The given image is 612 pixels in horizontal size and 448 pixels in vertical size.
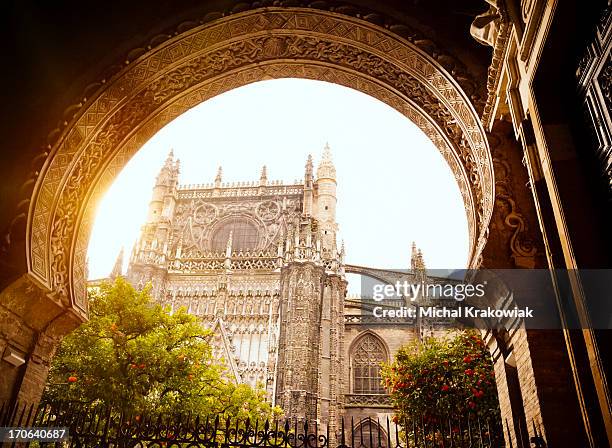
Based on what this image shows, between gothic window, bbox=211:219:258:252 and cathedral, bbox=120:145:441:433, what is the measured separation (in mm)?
76

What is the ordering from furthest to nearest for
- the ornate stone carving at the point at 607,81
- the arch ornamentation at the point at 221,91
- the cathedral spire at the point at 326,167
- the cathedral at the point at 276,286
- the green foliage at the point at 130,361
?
1. the cathedral spire at the point at 326,167
2. the cathedral at the point at 276,286
3. the green foliage at the point at 130,361
4. the arch ornamentation at the point at 221,91
5. the ornate stone carving at the point at 607,81

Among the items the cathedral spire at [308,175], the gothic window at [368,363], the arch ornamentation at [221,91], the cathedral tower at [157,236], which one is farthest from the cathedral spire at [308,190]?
the arch ornamentation at [221,91]

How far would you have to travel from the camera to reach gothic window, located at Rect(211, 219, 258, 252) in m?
35.8

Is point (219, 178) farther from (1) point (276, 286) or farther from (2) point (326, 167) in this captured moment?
(1) point (276, 286)

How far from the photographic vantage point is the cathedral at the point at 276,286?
28125 millimetres

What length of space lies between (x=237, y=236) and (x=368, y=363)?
12.5 m

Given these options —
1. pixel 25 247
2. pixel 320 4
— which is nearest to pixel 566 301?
pixel 320 4

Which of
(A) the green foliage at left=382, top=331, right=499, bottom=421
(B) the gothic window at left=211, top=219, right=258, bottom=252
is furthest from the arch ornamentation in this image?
(B) the gothic window at left=211, top=219, right=258, bottom=252

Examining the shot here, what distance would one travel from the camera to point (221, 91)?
711 cm

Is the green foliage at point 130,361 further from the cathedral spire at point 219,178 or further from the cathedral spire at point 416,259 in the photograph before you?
the cathedral spire at point 219,178

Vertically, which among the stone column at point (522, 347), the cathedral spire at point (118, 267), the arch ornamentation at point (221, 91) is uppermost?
the cathedral spire at point (118, 267)

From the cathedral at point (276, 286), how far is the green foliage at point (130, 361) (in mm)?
12841

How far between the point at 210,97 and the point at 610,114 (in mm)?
5129

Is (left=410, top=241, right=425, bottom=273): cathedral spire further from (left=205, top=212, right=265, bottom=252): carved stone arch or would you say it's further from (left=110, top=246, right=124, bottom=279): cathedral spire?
(left=110, top=246, right=124, bottom=279): cathedral spire
